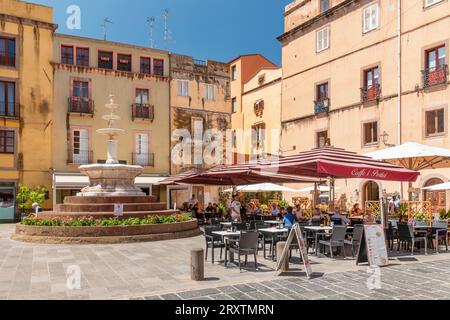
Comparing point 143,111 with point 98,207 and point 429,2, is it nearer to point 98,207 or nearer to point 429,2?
point 98,207

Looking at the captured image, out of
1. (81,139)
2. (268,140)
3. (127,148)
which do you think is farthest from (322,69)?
(81,139)

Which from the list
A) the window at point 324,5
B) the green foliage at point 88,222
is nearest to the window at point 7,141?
the green foliage at point 88,222

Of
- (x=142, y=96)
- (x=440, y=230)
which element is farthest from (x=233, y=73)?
(x=440, y=230)

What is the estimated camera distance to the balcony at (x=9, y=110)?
1089 inches

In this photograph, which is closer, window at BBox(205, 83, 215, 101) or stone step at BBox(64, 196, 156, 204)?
stone step at BBox(64, 196, 156, 204)

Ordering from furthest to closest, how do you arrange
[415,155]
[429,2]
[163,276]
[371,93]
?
[371,93] < [429,2] < [415,155] < [163,276]

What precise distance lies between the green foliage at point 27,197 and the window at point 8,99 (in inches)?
190

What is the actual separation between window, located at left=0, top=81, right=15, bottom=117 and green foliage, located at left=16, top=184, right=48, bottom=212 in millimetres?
4823

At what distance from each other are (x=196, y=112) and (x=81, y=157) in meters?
10.1

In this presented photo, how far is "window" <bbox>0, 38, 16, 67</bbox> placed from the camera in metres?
28.0

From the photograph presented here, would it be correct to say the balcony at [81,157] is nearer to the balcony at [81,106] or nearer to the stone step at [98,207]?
the balcony at [81,106]

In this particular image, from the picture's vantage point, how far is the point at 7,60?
92.2ft

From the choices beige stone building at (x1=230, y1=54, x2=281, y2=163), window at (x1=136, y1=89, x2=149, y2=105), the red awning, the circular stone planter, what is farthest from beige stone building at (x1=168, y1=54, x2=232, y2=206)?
the red awning

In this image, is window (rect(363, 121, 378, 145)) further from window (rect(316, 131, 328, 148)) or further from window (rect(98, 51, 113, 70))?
window (rect(98, 51, 113, 70))
